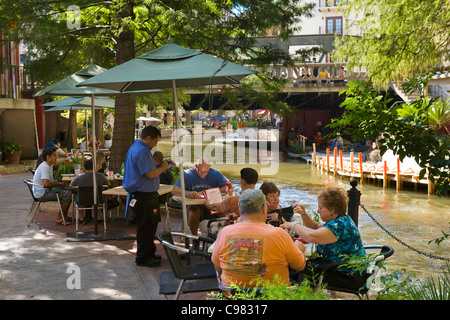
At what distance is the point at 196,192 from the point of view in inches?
305

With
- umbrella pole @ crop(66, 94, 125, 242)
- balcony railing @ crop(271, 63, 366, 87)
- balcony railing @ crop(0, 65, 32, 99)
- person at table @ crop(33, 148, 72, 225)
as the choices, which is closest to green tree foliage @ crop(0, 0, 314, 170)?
person at table @ crop(33, 148, 72, 225)

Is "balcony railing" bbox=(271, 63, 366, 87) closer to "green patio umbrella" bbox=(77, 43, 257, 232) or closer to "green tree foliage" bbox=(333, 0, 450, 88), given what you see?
"green tree foliage" bbox=(333, 0, 450, 88)

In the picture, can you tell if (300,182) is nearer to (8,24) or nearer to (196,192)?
(8,24)

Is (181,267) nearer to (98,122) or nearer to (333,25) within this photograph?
(98,122)

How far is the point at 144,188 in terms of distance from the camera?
7105 mm

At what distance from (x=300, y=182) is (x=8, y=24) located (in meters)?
16.5

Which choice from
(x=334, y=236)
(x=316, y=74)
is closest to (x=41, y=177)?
(x=334, y=236)

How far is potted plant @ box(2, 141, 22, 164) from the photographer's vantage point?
22.2 metres

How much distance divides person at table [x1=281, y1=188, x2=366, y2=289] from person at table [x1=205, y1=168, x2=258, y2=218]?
169cm

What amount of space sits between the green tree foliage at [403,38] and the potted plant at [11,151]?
13.6 metres

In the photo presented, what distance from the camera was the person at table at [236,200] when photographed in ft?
21.5

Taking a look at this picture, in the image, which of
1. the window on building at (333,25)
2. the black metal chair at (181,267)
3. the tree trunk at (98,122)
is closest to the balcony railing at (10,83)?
the tree trunk at (98,122)

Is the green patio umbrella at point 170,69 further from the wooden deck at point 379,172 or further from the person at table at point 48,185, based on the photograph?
the wooden deck at point 379,172

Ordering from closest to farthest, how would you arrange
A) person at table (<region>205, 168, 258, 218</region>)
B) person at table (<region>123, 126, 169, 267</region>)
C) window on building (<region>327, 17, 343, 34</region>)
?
person at table (<region>205, 168, 258, 218</region>) → person at table (<region>123, 126, 169, 267</region>) → window on building (<region>327, 17, 343, 34</region>)
